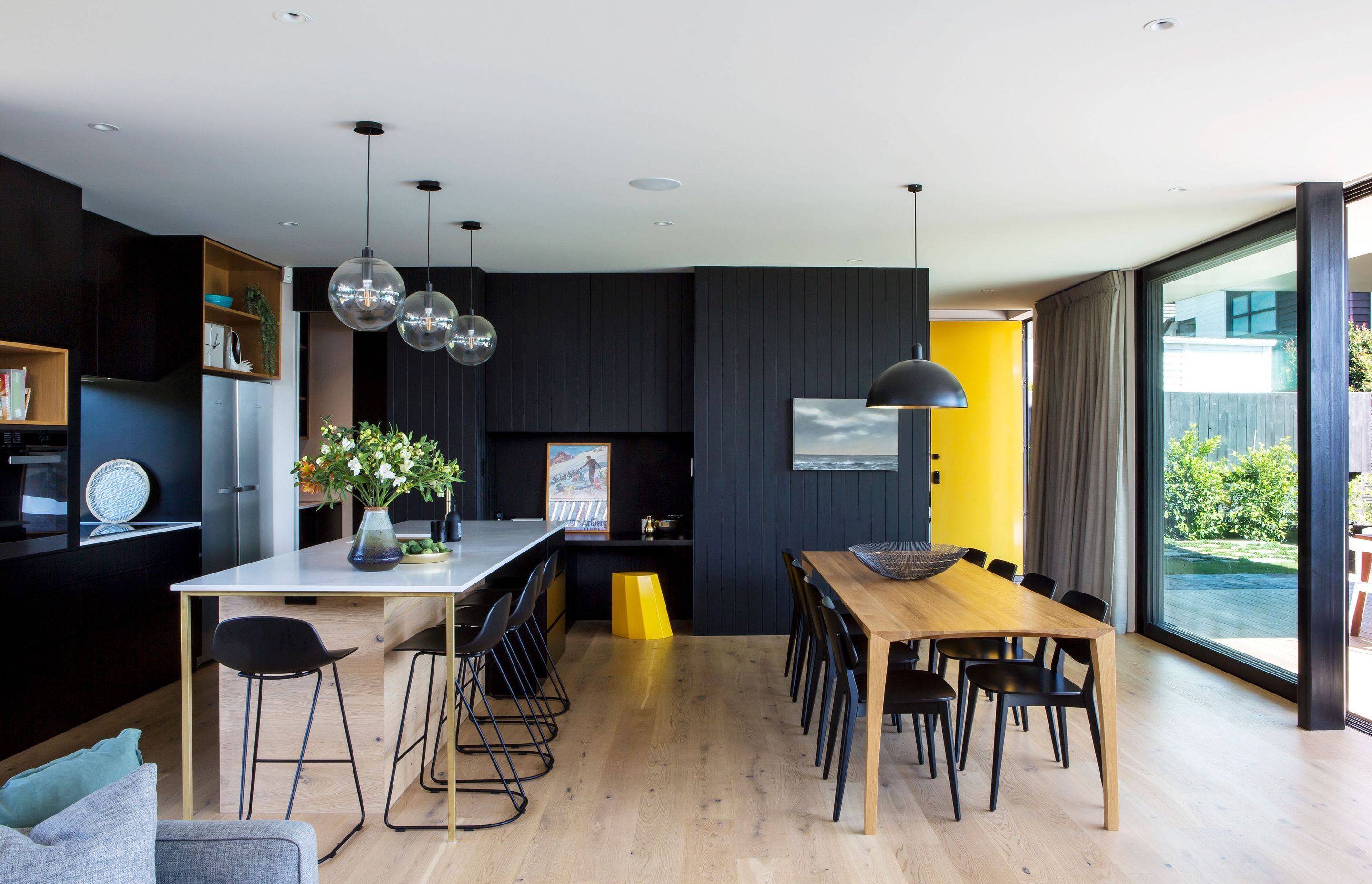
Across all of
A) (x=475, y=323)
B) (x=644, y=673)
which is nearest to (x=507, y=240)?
(x=475, y=323)

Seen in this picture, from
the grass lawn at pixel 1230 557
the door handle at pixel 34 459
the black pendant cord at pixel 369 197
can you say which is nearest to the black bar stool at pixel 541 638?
the black pendant cord at pixel 369 197

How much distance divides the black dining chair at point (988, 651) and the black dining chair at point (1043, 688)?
9cm

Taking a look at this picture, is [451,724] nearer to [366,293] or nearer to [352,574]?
[352,574]

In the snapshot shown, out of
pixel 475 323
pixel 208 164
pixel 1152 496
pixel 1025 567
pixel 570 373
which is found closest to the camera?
pixel 208 164

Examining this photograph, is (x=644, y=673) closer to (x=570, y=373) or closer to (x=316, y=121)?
(x=570, y=373)

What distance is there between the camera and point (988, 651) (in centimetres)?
401

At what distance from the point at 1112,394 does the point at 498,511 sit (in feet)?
15.0

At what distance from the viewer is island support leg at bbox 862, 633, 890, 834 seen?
3.00m

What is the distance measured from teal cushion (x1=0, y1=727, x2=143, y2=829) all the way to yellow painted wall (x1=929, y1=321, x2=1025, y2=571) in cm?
771

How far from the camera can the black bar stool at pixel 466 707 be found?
3123 mm

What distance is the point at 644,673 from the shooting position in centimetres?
518

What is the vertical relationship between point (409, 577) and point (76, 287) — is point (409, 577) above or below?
below

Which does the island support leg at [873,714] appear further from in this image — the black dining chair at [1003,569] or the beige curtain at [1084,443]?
the beige curtain at [1084,443]

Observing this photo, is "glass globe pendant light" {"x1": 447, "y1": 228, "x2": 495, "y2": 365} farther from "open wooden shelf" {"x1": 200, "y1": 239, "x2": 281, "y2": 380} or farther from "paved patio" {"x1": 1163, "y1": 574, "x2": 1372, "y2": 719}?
"paved patio" {"x1": 1163, "y1": 574, "x2": 1372, "y2": 719}
